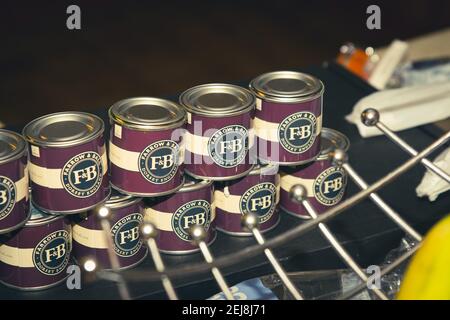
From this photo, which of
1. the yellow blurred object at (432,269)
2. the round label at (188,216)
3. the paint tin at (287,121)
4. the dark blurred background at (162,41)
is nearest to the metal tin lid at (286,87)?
the paint tin at (287,121)

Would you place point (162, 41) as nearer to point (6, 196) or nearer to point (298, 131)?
point (298, 131)

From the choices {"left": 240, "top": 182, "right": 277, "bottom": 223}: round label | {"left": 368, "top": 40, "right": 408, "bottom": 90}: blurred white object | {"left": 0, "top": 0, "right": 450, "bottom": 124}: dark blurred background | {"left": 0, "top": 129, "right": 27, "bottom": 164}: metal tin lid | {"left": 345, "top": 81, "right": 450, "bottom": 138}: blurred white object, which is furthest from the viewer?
{"left": 0, "top": 0, "right": 450, "bottom": 124}: dark blurred background

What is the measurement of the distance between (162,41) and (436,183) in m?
2.40

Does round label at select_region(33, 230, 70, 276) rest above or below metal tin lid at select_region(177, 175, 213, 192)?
below

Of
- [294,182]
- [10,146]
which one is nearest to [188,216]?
[294,182]

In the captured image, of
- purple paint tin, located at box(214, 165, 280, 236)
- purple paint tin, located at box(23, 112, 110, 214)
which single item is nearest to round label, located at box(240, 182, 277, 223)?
purple paint tin, located at box(214, 165, 280, 236)

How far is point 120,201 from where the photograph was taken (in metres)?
1.44

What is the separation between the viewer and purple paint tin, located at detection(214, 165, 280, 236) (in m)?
1.54

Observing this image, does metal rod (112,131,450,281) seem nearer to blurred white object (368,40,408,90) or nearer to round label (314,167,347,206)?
round label (314,167,347,206)

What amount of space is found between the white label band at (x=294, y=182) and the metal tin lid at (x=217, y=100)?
18 cm

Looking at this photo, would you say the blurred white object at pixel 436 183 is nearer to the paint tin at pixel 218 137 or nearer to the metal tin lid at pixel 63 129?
the paint tin at pixel 218 137
